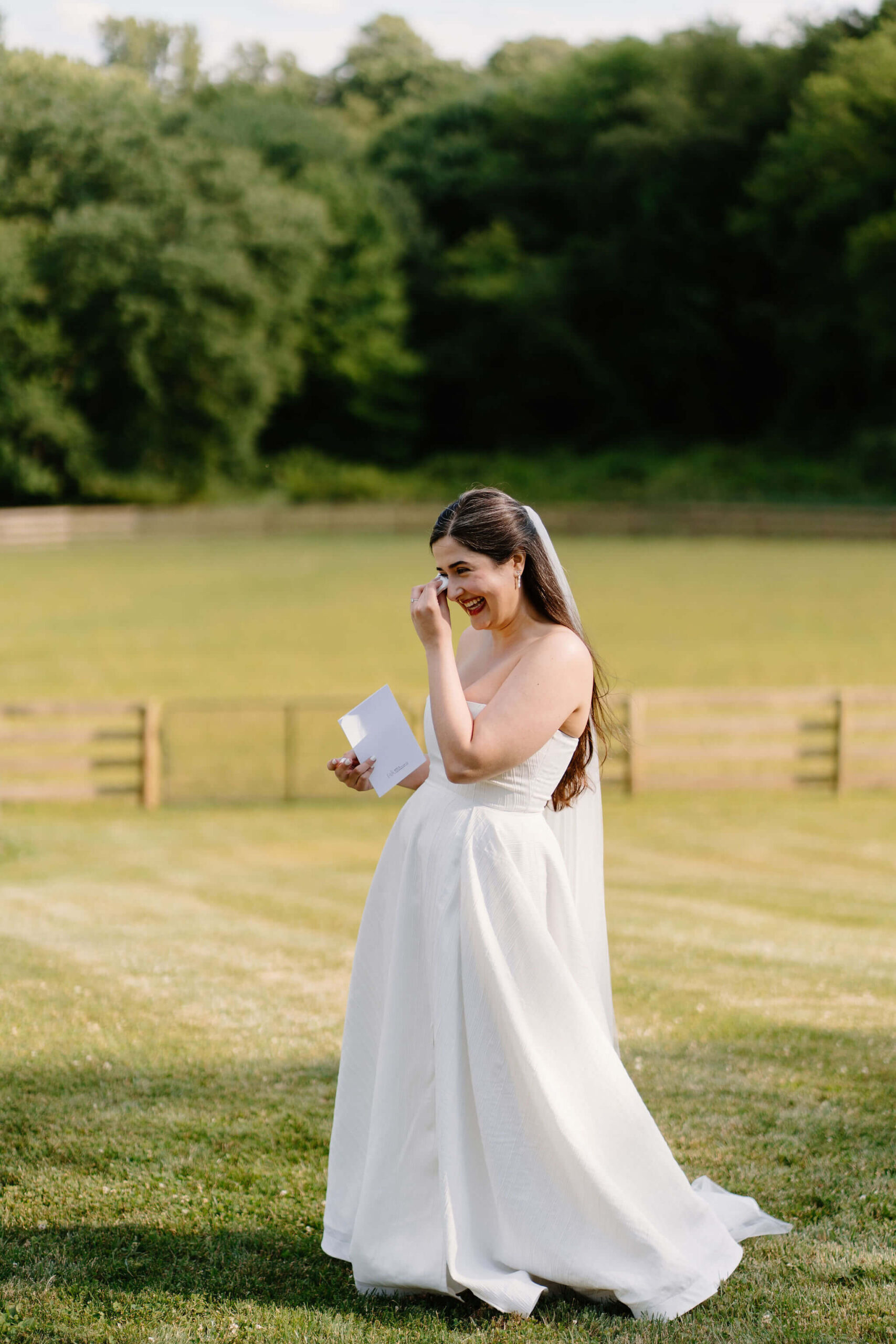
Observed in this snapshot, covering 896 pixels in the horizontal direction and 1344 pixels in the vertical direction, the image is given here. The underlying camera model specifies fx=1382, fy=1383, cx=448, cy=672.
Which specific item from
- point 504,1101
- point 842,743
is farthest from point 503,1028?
point 842,743

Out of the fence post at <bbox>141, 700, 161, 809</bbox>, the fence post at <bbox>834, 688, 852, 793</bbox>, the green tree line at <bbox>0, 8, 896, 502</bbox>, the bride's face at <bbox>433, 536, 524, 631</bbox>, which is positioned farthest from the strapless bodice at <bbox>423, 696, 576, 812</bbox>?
the green tree line at <bbox>0, 8, 896, 502</bbox>

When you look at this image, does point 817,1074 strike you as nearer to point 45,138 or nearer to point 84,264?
point 45,138

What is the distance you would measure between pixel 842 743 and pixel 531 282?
1767 inches

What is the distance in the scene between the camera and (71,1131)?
15.4 feet

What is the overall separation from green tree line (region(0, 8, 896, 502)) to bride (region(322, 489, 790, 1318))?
3637cm

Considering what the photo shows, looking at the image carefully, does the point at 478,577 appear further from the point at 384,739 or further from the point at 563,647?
the point at 384,739

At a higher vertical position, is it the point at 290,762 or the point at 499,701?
the point at 499,701

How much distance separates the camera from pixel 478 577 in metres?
3.33

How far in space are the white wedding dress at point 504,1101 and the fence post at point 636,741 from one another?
10837mm

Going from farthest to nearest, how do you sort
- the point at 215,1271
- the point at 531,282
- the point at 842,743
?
the point at 531,282 < the point at 842,743 < the point at 215,1271

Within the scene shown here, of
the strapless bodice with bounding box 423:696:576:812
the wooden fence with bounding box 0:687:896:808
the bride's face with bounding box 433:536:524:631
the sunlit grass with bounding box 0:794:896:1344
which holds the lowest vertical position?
the wooden fence with bounding box 0:687:896:808

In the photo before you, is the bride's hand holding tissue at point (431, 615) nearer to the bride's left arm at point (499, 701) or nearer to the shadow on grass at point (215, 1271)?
the bride's left arm at point (499, 701)

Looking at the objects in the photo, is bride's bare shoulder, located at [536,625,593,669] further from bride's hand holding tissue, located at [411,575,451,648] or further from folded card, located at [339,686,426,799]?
folded card, located at [339,686,426,799]

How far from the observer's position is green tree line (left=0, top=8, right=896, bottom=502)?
43750mm
